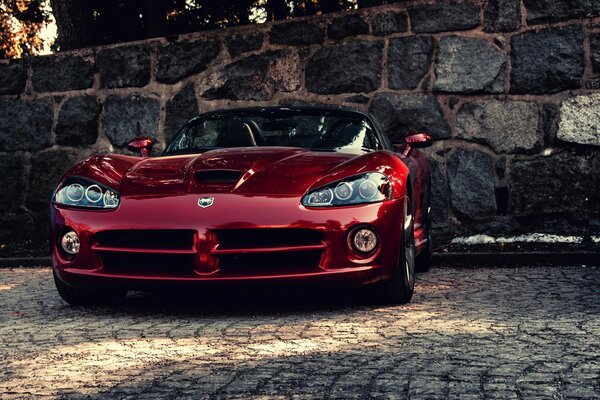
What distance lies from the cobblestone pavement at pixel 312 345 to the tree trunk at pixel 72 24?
529 centimetres

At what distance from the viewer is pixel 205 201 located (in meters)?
6.19

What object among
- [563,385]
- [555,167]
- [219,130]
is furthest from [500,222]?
[563,385]

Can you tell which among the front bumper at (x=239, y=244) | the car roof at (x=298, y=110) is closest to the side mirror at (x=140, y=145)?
the car roof at (x=298, y=110)

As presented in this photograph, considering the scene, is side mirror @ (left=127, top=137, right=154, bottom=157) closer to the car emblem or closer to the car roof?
the car roof

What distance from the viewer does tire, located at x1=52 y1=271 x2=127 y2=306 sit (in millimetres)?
6770

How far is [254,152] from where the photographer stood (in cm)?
690

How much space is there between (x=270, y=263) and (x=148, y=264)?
27.9 inches

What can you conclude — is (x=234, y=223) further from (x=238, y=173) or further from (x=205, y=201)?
(x=238, y=173)

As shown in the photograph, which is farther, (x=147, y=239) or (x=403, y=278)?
(x=403, y=278)

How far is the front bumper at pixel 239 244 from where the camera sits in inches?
240

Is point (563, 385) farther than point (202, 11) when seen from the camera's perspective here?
No

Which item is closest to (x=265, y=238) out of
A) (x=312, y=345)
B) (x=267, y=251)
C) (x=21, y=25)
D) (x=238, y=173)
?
(x=267, y=251)

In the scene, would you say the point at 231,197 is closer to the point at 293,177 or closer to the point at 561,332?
the point at 293,177

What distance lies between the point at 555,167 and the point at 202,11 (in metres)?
7.54
